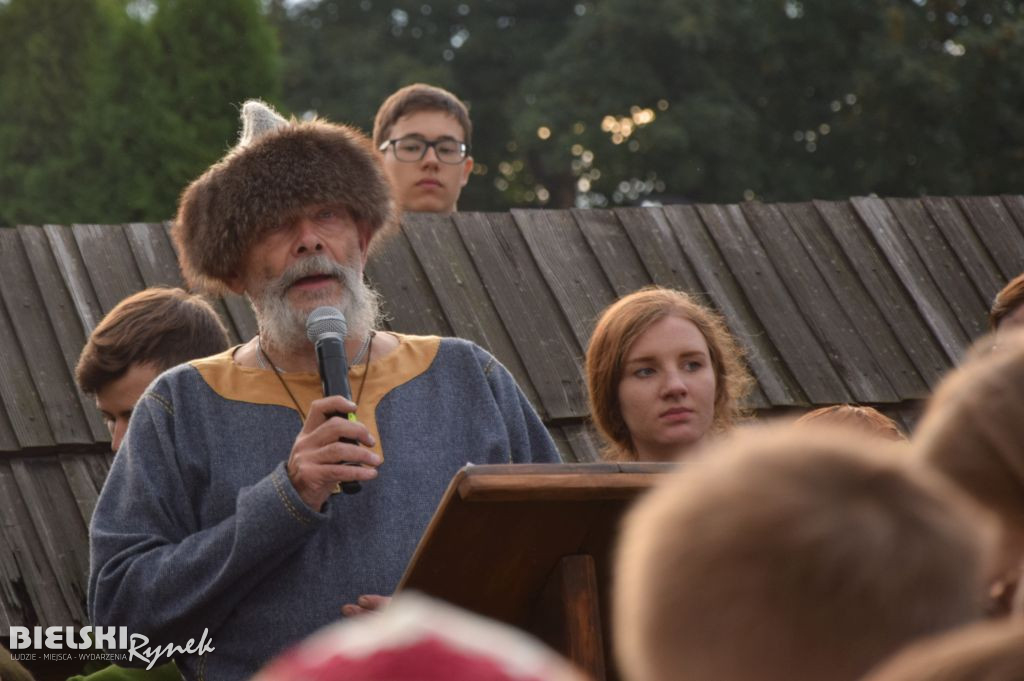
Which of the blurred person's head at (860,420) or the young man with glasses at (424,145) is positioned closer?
the blurred person's head at (860,420)

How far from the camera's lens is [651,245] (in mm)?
6402

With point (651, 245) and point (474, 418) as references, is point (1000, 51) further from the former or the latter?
point (474, 418)

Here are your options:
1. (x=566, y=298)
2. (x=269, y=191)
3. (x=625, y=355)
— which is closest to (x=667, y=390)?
(x=625, y=355)

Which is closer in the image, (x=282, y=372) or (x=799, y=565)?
(x=799, y=565)

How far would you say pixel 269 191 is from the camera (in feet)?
12.1

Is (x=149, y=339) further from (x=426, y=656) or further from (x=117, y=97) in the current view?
(x=117, y=97)

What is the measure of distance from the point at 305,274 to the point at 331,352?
14.0 inches

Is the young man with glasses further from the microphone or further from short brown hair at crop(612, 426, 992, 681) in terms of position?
short brown hair at crop(612, 426, 992, 681)

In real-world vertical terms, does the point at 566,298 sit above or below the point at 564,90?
below

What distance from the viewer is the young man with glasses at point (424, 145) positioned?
624 centimetres

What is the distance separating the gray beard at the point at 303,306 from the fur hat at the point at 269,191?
0.12 m

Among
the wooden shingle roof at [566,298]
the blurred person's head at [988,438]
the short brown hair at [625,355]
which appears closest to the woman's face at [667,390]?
the short brown hair at [625,355]

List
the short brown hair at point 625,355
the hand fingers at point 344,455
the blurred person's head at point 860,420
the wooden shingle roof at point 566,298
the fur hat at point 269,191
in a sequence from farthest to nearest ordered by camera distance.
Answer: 1. the wooden shingle roof at point 566,298
2. the short brown hair at point 625,355
3. the blurred person's head at point 860,420
4. the fur hat at point 269,191
5. the hand fingers at point 344,455

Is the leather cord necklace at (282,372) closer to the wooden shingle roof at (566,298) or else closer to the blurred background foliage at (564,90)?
the wooden shingle roof at (566,298)
